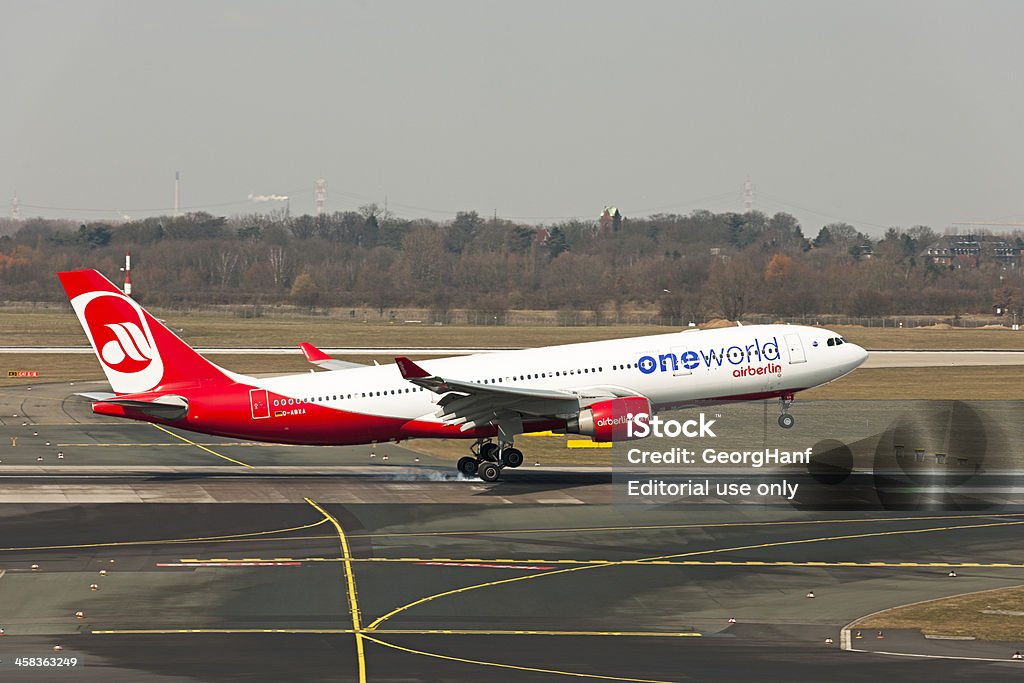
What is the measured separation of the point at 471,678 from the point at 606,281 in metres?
165

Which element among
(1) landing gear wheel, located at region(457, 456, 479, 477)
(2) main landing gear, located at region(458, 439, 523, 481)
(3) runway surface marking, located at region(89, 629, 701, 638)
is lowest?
(3) runway surface marking, located at region(89, 629, 701, 638)

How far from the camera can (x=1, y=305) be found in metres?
171

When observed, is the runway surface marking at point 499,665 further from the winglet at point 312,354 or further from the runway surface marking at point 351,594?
the winglet at point 312,354

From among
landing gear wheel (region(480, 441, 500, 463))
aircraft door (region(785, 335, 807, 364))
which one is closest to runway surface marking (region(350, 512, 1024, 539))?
landing gear wheel (region(480, 441, 500, 463))

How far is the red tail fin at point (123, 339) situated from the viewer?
4606 centimetres

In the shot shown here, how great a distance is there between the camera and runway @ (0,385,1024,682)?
24.4 m

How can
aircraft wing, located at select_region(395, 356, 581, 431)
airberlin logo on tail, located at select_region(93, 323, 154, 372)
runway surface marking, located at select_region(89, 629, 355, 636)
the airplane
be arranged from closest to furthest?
runway surface marking, located at select_region(89, 629, 355, 636), aircraft wing, located at select_region(395, 356, 581, 431), the airplane, airberlin logo on tail, located at select_region(93, 323, 154, 372)

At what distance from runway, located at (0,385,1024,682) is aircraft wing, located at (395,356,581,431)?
2.44 m

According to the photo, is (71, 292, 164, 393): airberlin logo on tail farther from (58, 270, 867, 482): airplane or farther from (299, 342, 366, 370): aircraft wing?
(299, 342, 366, 370): aircraft wing

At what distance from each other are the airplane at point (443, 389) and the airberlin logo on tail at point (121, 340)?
36 mm

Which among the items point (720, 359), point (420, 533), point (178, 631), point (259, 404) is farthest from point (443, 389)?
point (178, 631)

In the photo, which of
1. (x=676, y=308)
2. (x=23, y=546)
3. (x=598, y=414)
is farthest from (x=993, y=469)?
(x=676, y=308)

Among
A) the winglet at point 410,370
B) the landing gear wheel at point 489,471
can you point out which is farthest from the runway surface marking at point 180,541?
the landing gear wheel at point 489,471

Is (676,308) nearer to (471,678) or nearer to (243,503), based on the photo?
(243,503)
